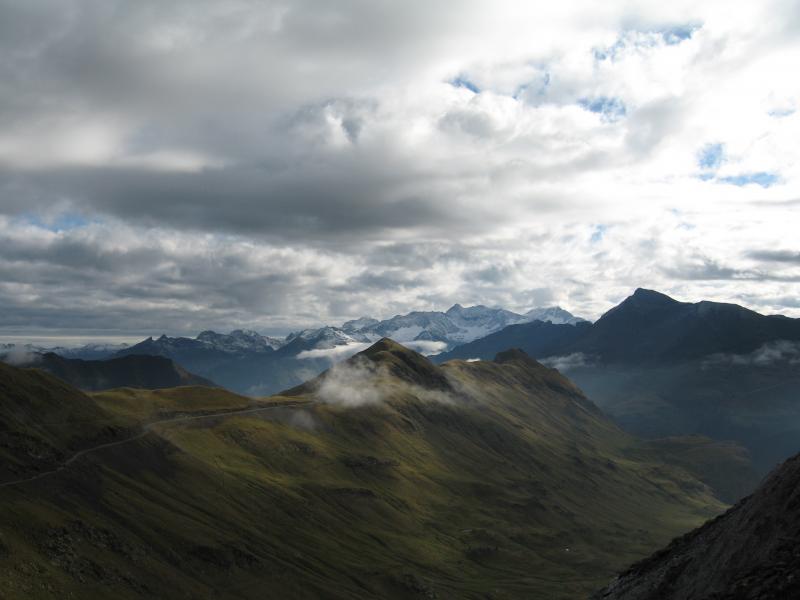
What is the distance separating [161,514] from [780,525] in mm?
172063

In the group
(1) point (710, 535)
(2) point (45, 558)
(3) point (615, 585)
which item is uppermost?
(1) point (710, 535)

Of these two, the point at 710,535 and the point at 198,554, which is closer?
the point at 710,535

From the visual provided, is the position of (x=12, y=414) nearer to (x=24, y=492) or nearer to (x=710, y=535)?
(x=24, y=492)

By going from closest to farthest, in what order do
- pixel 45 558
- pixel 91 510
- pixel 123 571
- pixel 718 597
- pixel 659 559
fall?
pixel 718 597 < pixel 659 559 < pixel 45 558 < pixel 123 571 < pixel 91 510

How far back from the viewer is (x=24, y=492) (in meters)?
151

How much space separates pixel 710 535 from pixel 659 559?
8.47m

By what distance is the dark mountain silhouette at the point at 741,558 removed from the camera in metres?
44.4

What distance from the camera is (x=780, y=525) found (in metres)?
52.5

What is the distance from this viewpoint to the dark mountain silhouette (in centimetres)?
4438

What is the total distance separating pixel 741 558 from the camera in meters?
52.4

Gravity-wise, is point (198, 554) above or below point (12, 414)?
below

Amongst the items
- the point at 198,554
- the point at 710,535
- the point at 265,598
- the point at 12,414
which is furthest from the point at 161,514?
the point at 710,535

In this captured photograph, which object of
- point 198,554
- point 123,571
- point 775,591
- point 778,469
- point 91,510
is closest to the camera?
point 775,591

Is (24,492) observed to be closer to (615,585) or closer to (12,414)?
(12,414)
